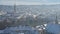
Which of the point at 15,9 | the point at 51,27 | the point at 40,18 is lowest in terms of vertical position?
the point at 51,27

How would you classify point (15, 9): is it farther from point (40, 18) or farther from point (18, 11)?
point (40, 18)

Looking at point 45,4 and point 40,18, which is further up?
point 45,4

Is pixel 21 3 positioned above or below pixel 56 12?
above

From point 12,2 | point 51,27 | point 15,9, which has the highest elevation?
point 12,2

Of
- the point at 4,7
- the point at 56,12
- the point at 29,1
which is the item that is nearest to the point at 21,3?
the point at 29,1

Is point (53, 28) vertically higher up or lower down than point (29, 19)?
lower down

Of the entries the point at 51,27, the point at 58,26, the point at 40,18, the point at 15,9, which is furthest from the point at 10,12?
the point at 58,26

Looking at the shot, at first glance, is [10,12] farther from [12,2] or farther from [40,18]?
[40,18]

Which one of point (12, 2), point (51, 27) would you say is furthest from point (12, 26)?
point (51, 27)
